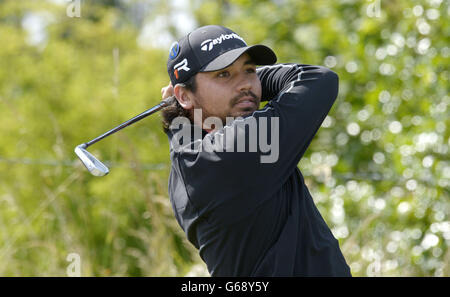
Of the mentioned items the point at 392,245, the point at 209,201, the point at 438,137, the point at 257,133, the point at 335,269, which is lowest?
the point at 392,245

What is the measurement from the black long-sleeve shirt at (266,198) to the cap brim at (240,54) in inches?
7.4

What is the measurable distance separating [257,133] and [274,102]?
0.54 feet

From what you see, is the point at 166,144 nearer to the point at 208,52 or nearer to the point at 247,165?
the point at 208,52

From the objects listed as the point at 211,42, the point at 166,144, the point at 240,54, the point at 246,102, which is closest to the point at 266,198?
the point at 246,102

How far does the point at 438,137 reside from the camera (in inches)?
170

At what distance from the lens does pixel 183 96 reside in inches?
Result: 97.3

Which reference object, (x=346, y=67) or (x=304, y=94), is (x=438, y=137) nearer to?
(x=346, y=67)

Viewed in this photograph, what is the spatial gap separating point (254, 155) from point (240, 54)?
40 cm

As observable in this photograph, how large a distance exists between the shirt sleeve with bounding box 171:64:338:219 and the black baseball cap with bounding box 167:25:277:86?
0.82 ft

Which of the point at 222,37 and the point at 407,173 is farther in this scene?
the point at 407,173

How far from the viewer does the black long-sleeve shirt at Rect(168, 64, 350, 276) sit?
2113 mm

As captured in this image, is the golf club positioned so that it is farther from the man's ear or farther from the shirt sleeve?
the shirt sleeve

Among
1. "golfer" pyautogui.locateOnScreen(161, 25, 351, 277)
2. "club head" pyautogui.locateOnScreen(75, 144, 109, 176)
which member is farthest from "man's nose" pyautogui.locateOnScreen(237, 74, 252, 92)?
"club head" pyautogui.locateOnScreen(75, 144, 109, 176)

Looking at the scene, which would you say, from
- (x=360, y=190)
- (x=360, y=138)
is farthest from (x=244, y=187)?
(x=360, y=138)
